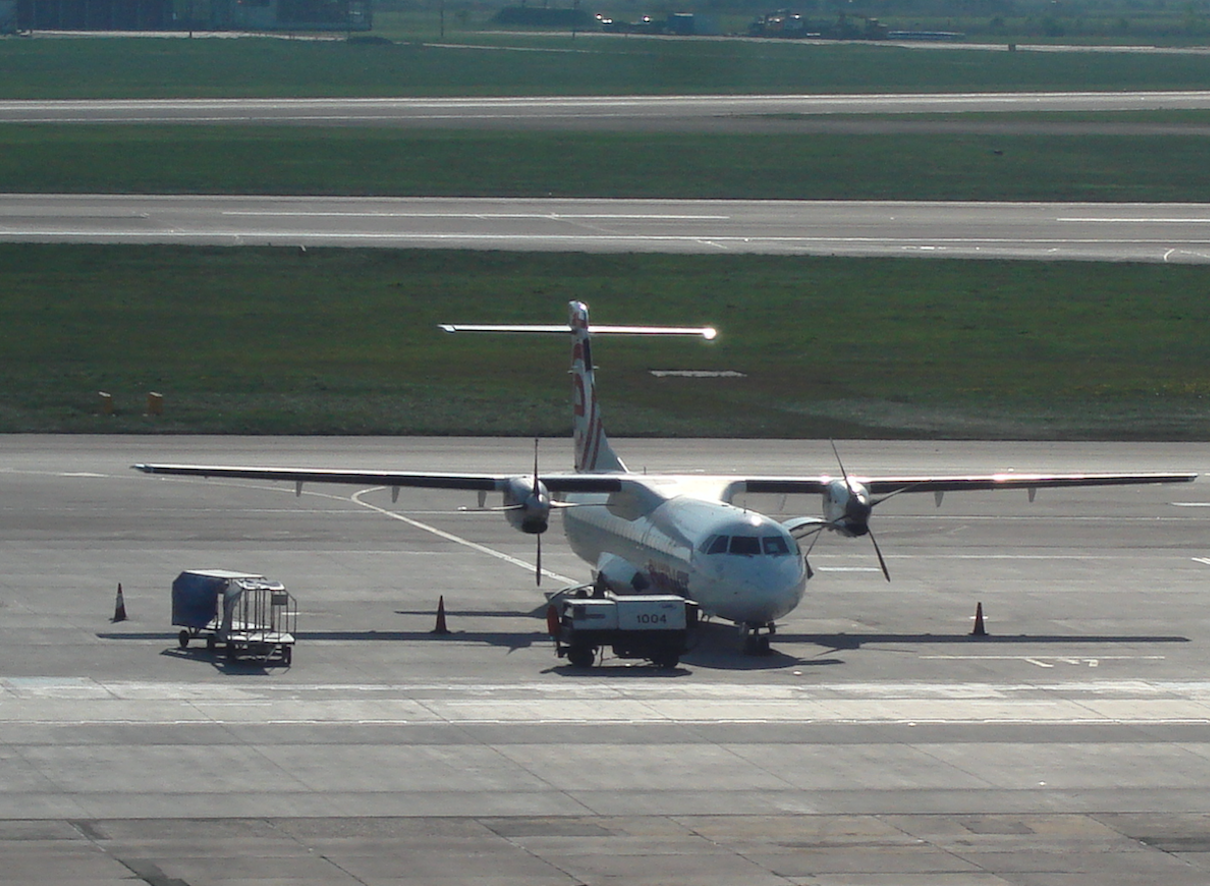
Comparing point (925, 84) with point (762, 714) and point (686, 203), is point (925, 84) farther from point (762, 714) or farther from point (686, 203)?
point (762, 714)

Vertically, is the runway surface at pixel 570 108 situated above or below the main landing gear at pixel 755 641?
above

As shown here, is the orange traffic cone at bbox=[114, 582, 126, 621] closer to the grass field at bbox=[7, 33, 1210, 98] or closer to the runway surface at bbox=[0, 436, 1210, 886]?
the runway surface at bbox=[0, 436, 1210, 886]

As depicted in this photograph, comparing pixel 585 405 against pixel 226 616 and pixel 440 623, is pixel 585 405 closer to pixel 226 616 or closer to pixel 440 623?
pixel 440 623

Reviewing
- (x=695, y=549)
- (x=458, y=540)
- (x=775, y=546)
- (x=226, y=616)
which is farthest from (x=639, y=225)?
(x=226, y=616)

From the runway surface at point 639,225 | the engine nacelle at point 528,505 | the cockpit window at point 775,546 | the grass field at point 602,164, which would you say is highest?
the grass field at point 602,164

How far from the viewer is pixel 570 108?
537 feet

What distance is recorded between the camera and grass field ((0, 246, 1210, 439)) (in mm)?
69500

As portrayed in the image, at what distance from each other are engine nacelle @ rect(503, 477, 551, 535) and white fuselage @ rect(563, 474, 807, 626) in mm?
2328

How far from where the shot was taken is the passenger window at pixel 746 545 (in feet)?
124

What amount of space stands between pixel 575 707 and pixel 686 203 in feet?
288

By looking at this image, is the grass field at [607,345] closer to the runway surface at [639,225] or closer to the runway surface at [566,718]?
the runway surface at [639,225]

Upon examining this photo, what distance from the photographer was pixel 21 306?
279ft

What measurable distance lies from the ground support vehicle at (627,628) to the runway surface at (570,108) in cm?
11337

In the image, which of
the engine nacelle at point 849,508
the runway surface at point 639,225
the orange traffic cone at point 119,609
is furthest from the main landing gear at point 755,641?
the runway surface at point 639,225
